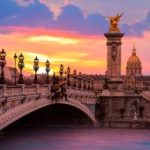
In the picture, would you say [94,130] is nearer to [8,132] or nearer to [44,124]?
[44,124]

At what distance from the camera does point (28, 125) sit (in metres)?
74.7

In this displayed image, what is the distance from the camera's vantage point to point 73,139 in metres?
67.9

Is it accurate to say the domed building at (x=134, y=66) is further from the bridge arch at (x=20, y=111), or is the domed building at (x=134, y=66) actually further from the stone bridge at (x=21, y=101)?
the bridge arch at (x=20, y=111)

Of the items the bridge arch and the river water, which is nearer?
the bridge arch

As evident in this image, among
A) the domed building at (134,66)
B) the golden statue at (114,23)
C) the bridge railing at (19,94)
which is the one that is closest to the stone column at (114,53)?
the golden statue at (114,23)

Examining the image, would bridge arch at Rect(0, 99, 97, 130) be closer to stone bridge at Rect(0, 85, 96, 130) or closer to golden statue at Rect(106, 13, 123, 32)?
stone bridge at Rect(0, 85, 96, 130)

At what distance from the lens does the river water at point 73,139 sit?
59656mm

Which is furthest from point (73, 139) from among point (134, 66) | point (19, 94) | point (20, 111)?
point (134, 66)

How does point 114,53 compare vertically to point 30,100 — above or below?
above

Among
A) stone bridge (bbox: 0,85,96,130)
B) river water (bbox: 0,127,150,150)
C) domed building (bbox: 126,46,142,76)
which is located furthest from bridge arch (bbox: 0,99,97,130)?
domed building (bbox: 126,46,142,76)

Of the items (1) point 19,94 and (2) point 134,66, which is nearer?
(1) point 19,94

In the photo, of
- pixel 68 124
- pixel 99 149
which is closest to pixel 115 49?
pixel 68 124

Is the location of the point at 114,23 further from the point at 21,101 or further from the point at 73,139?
the point at 21,101

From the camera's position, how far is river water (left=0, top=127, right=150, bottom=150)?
2349 inches
